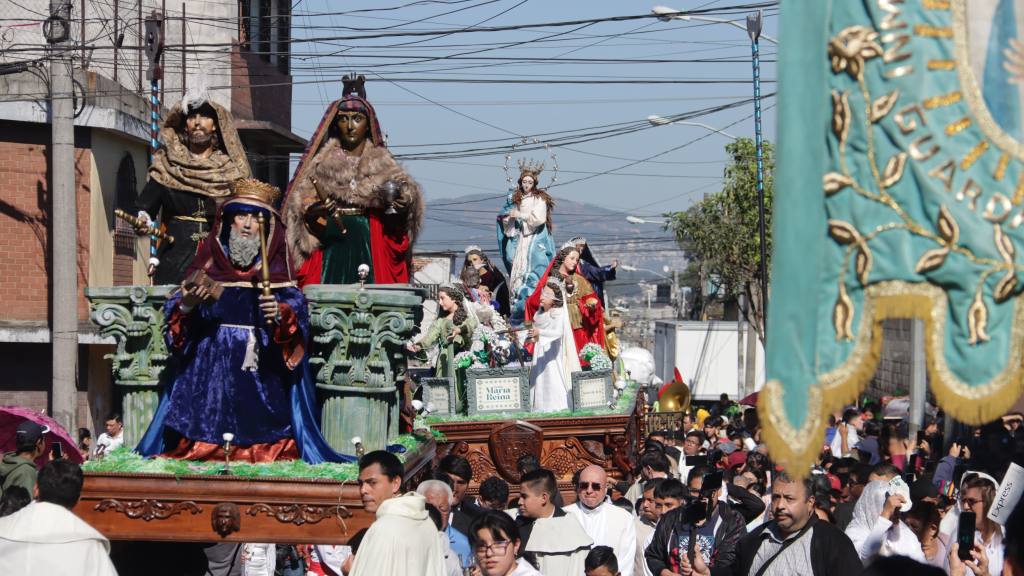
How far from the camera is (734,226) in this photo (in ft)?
122

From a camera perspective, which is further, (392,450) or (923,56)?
(392,450)

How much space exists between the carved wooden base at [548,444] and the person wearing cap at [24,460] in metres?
5.08

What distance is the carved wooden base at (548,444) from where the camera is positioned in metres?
14.5

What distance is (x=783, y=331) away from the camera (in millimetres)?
3793

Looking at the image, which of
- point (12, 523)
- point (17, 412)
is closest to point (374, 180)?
point (17, 412)

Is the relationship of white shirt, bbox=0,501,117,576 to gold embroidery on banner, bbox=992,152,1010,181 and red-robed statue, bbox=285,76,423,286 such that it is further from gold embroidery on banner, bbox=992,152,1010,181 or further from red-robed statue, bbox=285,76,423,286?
red-robed statue, bbox=285,76,423,286

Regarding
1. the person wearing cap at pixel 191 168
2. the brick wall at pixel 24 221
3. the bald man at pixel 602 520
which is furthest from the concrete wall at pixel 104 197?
the bald man at pixel 602 520

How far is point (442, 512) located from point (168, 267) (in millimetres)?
3544

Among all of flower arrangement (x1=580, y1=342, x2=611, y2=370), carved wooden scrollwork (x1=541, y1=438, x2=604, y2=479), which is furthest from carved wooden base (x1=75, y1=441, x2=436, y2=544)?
flower arrangement (x1=580, y1=342, x2=611, y2=370)

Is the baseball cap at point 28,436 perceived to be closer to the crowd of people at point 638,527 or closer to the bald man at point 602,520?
the crowd of people at point 638,527

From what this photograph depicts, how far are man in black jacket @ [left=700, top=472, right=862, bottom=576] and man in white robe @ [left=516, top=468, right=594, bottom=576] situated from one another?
1.27 metres

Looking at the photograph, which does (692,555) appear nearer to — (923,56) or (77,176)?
(923,56)

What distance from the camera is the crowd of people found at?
246 inches

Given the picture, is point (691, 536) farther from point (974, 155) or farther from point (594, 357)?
point (594, 357)
